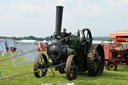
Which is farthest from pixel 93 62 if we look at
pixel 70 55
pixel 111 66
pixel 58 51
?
pixel 111 66

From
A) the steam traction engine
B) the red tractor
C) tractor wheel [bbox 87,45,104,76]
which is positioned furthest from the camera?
the red tractor

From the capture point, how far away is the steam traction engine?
6.79 metres

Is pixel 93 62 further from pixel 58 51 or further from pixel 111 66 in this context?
pixel 111 66

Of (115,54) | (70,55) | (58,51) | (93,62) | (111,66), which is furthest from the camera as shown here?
(115,54)

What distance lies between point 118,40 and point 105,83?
6.59 metres

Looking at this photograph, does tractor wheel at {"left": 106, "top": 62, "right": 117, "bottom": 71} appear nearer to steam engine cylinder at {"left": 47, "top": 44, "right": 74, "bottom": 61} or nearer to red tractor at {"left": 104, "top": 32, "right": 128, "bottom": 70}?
red tractor at {"left": 104, "top": 32, "right": 128, "bottom": 70}

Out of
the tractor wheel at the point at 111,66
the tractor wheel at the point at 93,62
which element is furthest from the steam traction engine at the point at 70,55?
the tractor wheel at the point at 111,66

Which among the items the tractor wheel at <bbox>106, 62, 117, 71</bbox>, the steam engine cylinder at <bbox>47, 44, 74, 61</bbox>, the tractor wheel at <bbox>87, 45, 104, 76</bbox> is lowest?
the tractor wheel at <bbox>106, 62, 117, 71</bbox>

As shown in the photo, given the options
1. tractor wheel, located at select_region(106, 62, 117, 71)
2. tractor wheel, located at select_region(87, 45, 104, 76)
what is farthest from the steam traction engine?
tractor wheel, located at select_region(106, 62, 117, 71)

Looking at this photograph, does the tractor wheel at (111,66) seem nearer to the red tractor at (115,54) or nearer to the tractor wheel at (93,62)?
the red tractor at (115,54)

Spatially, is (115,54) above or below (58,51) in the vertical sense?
below

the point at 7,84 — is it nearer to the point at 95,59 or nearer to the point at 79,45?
the point at 79,45

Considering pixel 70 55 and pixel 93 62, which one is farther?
pixel 93 62

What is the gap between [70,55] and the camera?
265 inches
